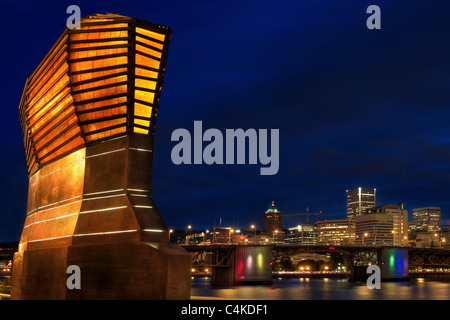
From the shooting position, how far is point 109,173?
43781mm

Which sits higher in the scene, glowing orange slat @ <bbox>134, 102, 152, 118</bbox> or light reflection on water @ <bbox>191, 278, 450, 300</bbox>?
glowing orange slat @ <bbox>134, 102, 152, 118</bbox>

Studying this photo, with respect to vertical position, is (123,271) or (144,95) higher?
(144,95)

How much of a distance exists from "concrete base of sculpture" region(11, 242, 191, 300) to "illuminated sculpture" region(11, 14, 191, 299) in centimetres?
8

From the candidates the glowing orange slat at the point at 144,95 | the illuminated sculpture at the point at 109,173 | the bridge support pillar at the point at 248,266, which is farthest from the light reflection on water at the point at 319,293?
the glowing orange slat at the point at 144,95

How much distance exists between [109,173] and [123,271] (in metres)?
8.78

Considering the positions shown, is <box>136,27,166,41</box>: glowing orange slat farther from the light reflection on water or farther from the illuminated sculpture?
the light reflection on water

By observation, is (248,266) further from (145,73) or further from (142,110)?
(145,73)

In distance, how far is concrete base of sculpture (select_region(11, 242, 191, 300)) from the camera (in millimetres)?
38406

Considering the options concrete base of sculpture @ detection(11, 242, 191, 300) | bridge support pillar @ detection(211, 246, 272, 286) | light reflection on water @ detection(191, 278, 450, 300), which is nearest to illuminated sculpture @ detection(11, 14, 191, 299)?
concrete base of sculpture @ detection(11, 242, 191, 300)

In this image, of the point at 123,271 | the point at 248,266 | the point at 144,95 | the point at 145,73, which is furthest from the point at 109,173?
the point at 248,266

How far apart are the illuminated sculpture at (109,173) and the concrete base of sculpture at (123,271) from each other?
77 millimetres
